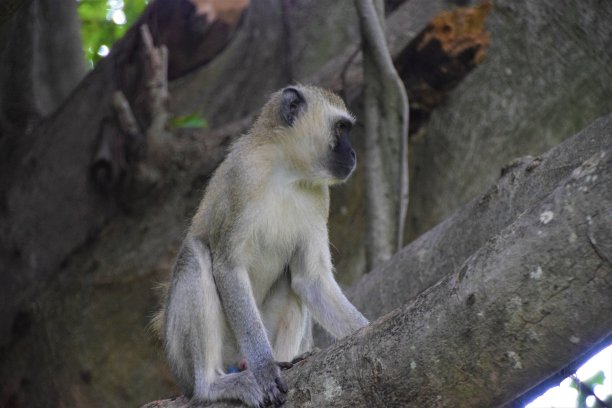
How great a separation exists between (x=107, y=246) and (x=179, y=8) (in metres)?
2.35

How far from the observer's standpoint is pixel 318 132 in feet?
21.1

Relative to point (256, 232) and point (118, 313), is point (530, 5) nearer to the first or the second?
point (256, 232)

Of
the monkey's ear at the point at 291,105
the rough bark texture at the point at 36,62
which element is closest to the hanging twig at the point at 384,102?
the monkey's ear at the point at 291,105

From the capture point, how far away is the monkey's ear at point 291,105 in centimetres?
642

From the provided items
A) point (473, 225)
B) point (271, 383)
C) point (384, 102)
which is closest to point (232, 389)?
point (271, 383)

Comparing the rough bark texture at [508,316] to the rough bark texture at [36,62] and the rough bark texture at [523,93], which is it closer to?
the rough bark texture at [523,93]

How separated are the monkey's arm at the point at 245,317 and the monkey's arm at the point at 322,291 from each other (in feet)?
1.75

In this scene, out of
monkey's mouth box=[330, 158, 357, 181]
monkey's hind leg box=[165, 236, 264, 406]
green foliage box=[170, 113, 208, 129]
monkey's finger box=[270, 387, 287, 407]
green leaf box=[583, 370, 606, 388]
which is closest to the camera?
monkey's finger box=[270, 387, 287, 407]

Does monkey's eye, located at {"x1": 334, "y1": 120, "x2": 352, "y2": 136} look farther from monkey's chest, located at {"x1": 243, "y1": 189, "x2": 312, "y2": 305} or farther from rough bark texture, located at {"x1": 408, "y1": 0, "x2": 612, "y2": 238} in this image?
rough bark texture, located at {"x1": 408, "y1": 0, "x2": 612, "y2": 238}

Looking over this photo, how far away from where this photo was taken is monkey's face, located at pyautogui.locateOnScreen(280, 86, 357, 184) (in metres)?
6.21

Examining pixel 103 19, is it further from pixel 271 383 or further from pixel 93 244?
pixel 271 383

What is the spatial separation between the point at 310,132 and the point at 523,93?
2.28m

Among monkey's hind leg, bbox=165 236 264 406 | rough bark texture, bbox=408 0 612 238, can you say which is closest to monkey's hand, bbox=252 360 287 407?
monkey's hind leg, bbox=165 236 264 406

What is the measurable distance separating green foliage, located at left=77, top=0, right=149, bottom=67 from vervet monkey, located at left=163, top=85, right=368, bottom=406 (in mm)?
5195
